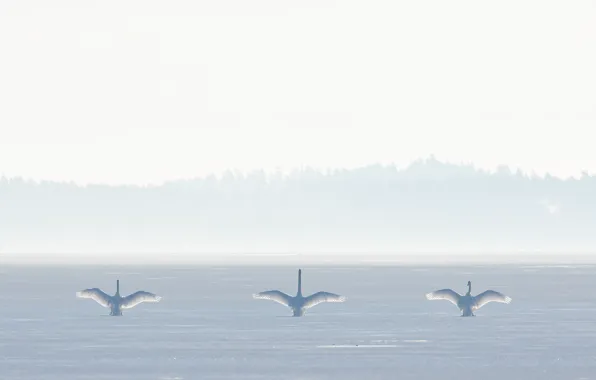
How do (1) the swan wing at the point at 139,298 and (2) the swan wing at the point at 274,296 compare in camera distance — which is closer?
(2) the swan wing at the point at 274,296

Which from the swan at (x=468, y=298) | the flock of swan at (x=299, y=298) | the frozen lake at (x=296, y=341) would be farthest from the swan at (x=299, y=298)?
the swan at (x=468, y=298)

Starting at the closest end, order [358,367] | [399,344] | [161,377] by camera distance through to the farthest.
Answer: [161,377] < [358,367] < [399,344]

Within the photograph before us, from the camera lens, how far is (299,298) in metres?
84.2

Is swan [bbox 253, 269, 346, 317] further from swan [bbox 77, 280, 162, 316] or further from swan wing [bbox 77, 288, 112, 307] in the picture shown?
swan wing [bbox 77, 288, 112, 307]

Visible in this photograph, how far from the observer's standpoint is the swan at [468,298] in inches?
3182

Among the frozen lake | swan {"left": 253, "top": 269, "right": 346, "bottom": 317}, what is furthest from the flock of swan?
the frozen lake

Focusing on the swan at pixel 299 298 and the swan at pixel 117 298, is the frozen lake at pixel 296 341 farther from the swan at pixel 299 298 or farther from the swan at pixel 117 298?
the swan at pixel 117 298

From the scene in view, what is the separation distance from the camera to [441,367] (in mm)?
55188

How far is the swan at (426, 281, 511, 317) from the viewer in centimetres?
8081

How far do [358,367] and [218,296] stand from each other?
220 ft

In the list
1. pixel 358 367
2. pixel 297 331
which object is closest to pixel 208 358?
pixel 358 367

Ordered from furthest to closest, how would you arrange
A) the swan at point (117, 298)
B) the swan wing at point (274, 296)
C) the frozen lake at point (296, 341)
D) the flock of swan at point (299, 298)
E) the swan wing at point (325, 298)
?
the swan at point (117, 298) < the flock of swan at point (299, 298) < the swan wing at point (274, 296) < the swan wing at point (325, 298) < the frozen lake at point (296, 341)

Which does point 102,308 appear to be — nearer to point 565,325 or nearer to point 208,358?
point 565,325

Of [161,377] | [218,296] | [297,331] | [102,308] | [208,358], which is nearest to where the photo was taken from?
[161,377]
